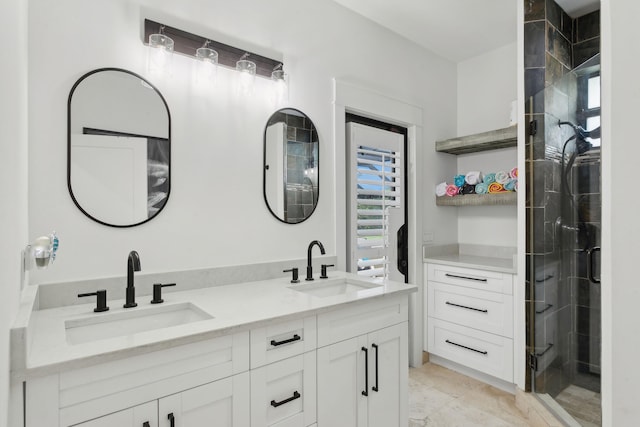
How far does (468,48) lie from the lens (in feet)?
10.2

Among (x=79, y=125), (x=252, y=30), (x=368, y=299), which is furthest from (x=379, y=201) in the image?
(x=79, y=125)

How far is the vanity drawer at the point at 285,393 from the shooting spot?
1.27m

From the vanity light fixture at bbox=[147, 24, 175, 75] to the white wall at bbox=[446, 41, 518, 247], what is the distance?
263cm

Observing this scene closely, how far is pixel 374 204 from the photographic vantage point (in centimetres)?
269

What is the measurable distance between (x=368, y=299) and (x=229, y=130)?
1.18m

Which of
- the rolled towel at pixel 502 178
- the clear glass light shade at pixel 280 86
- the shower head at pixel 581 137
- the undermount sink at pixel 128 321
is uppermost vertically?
the clear glass light shade at pixel 280 86

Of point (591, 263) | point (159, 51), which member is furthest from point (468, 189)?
point (159, 51)

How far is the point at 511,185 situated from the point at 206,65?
7.73 feet

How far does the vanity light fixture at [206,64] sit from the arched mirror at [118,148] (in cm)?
26

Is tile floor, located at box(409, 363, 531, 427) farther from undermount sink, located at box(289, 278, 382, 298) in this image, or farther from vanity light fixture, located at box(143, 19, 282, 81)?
vanity light fixture, located at box(143, 19, 282, 81)

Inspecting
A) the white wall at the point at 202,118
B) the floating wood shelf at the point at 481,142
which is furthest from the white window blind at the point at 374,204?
the floating wood shelf at the point at 481,142

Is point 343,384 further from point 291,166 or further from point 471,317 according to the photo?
point 471,317

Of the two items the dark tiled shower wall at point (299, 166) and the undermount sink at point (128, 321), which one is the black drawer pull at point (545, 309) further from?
the undermount sink at point (128, 321)

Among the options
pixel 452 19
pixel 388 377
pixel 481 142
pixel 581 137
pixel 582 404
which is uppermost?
pixel 452 19
